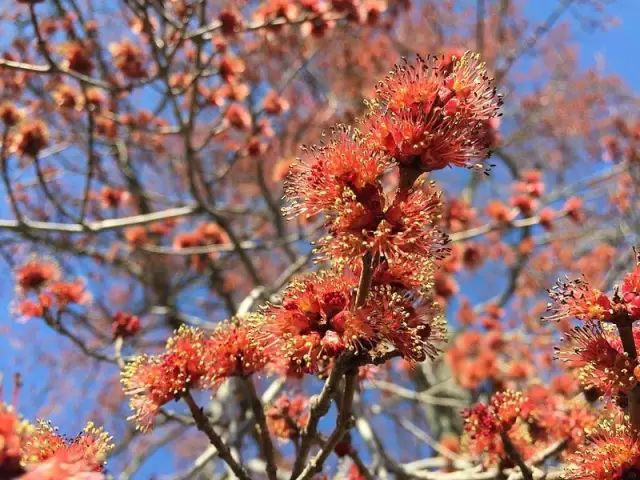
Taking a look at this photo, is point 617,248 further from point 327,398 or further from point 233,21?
point 327,398

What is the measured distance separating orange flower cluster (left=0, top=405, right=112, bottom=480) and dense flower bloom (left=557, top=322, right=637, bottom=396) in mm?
1284

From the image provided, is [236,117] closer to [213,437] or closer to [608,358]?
[213,437]

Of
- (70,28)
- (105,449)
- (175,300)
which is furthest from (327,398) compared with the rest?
(175,300)

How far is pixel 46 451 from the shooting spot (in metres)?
1.65

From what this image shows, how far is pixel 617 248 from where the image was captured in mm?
8812

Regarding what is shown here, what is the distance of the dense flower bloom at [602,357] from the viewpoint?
5.71 ft

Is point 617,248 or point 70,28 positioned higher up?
point 70,28

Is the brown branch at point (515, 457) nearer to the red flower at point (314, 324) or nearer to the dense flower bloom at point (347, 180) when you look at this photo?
the red flower at point (314, 324)

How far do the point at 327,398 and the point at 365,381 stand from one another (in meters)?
0.74

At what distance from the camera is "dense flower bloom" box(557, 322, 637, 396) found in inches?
68.5

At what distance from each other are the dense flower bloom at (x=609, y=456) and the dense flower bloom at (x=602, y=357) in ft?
0.34

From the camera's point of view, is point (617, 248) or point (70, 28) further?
point (617, 248)

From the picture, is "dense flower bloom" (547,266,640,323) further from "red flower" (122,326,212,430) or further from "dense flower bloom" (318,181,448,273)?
"red flower" (122,326,212,430)

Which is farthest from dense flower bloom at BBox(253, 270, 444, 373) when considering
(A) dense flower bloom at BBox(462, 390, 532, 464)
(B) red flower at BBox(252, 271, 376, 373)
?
(A) dense flower bloom at BBox(462, 390, 532, 464)
